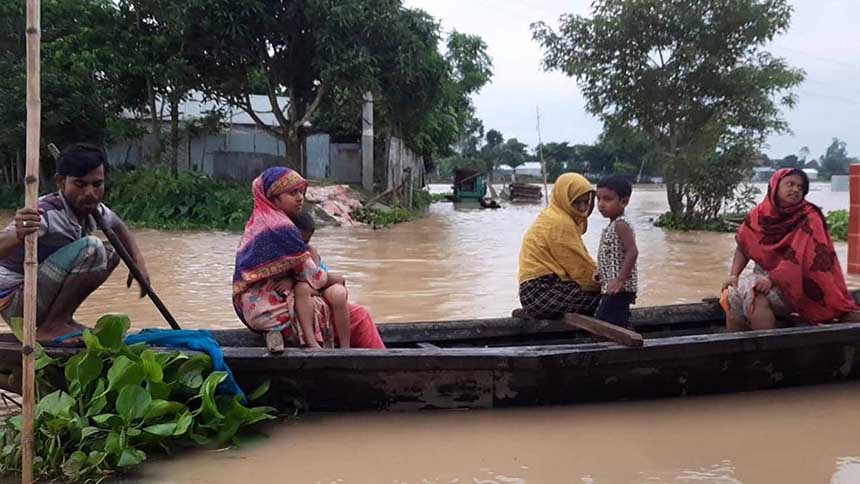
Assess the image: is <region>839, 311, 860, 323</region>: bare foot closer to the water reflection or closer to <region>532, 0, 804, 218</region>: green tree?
the water reflection

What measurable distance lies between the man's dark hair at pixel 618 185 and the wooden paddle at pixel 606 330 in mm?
730

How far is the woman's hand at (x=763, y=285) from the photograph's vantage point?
14.0 ft

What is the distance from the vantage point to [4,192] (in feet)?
61.9

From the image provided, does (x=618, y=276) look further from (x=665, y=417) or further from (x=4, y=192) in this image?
(x=4, y=192)

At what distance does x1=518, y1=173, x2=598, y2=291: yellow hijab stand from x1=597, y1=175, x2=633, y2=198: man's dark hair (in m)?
0.10

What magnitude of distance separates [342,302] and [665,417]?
70.5 inches

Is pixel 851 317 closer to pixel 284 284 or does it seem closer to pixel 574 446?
pixel 574 446

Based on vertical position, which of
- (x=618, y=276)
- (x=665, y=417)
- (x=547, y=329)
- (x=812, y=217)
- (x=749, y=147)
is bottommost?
(x=665, y=417)

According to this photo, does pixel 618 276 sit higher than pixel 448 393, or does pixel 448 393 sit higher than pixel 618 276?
pixel 618 276

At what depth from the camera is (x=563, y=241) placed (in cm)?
431

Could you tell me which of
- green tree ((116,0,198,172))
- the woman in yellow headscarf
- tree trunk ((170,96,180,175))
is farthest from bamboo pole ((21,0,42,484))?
tree trunk ((170,96,180,175))

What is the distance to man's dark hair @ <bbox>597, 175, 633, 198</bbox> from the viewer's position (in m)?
4.13

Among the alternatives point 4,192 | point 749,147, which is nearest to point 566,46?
point 749,147

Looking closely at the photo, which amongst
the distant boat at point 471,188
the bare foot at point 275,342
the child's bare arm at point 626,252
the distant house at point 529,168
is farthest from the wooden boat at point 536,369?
the distant house at point 529,168
